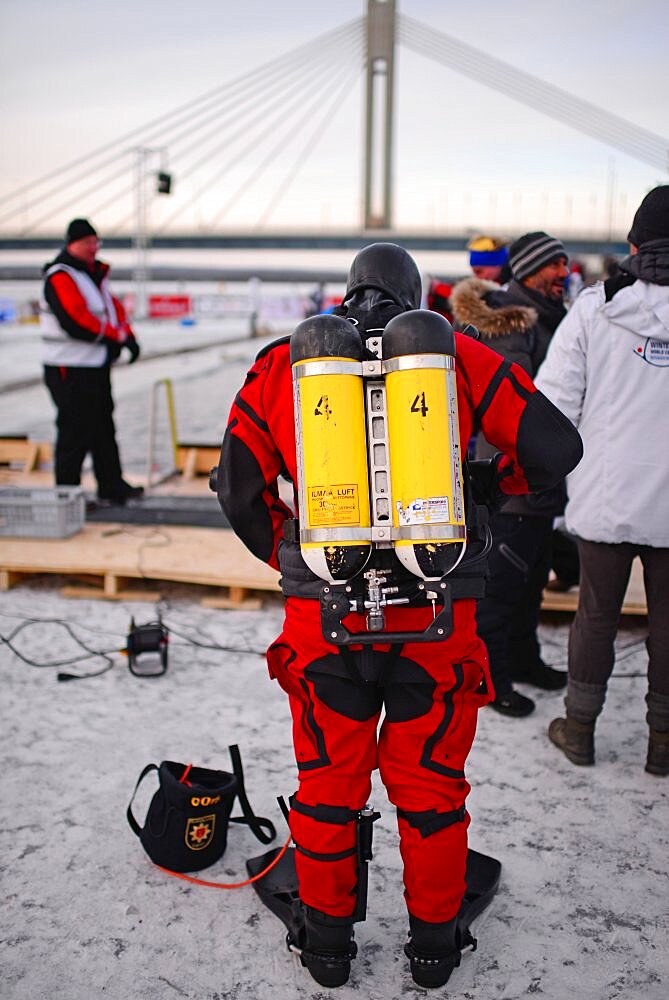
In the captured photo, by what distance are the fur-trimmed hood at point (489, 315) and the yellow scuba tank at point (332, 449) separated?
1.73 meters

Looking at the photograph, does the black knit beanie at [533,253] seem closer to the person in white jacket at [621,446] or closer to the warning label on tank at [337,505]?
the person in white jacket at [621,446]

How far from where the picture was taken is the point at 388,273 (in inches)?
82.7

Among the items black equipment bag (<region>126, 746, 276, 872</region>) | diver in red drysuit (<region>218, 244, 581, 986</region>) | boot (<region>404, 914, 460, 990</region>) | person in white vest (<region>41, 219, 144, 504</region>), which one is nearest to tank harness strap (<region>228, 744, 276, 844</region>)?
black equipment bag (<region>126, 746, 276, 872</region>)

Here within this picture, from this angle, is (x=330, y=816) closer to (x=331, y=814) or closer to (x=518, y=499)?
(x=331, y=814)

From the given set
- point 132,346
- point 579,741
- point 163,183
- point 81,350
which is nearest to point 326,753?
point 579,741

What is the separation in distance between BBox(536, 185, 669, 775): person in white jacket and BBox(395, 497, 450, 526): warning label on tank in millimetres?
1340

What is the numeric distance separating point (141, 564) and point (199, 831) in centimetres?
252

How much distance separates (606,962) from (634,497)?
4.62 ft

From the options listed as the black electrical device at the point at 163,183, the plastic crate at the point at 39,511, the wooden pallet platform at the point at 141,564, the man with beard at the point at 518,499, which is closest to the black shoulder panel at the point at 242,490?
the man with beard at the point at 518,499

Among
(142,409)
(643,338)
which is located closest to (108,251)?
(142,409)

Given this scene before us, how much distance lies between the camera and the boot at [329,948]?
215 centimetres

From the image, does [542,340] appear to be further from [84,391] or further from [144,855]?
[84,391]

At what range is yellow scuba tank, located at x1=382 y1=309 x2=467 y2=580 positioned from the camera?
5.88 feet

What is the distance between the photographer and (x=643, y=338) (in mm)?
2877
